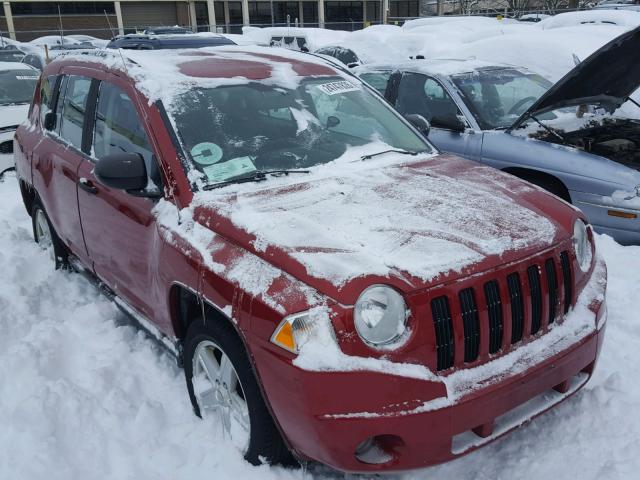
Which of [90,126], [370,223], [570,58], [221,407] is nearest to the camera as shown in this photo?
[370,223]

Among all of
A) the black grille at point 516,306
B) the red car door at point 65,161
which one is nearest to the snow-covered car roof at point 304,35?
the red car door at point 65,161

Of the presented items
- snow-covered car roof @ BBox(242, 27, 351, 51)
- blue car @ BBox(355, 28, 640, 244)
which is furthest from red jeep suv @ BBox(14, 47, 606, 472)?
snow-covered car roof @ BBox(242, 27, 351, 51)

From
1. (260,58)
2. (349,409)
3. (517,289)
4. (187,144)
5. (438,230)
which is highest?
(260,58)

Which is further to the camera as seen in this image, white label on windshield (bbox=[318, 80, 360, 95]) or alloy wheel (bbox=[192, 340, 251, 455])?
white label on windshield (bbox=[318, 80, 360, 95])

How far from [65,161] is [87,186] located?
0.52m

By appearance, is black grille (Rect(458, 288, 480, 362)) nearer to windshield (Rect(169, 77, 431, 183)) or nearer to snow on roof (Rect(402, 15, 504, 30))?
windshield (Rect(169, 77, 431, 183))

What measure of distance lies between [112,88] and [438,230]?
2.24 meters

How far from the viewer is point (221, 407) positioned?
2.87m

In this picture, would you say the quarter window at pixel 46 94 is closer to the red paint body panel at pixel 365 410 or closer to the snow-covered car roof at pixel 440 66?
the red paint body panel at pixel 365 410

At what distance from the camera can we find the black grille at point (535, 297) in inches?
98.8

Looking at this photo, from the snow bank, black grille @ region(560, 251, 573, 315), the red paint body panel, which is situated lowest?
the snow bank

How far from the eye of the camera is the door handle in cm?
366

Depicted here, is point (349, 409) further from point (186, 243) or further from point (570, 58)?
point (570, 58)

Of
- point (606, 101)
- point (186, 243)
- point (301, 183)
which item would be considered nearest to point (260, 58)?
point (301, 183)
